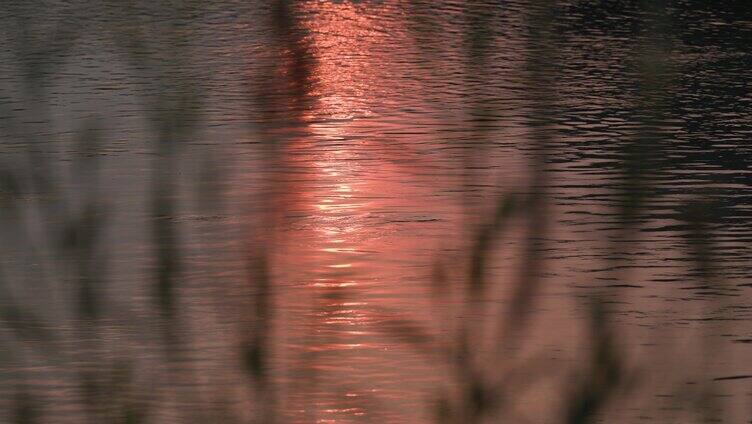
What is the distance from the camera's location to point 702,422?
136 cm

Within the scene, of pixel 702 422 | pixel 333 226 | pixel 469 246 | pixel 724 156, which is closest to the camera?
pixel 469 246

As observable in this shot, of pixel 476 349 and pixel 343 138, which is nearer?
pixel 476 349

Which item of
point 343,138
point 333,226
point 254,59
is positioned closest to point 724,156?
point 343,138

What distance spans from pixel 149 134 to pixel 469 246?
11.0 inches

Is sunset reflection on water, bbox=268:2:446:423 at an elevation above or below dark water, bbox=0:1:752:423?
below

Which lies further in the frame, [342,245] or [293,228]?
[342,245]

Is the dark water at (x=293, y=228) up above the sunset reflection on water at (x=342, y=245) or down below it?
above

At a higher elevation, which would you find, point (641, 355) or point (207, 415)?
point (641, 355)

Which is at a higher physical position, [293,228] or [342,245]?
[293,228]

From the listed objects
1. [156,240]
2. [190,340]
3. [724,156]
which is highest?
[156,240]

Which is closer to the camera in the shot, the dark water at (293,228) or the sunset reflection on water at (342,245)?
the dark water at (293,228)

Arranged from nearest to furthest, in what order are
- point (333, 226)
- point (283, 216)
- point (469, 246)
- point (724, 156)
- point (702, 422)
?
point (469, 246) → point (702, 422) → point (283, 216) → point (333, 226) → point (724, 156)

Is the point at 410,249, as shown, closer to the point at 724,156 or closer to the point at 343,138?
the point at 343,138

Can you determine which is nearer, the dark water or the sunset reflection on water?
the dark water
